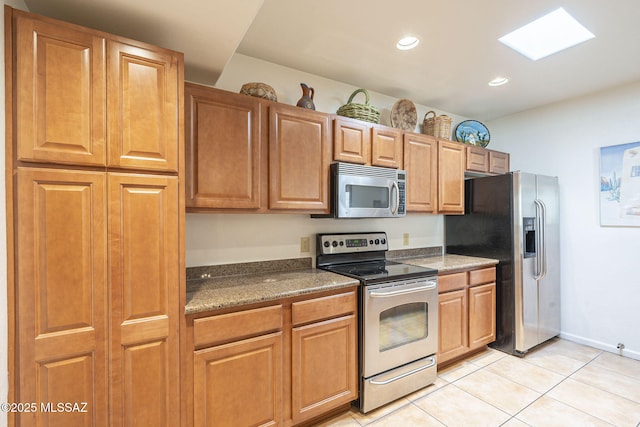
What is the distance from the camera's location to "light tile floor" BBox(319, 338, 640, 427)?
190 cm

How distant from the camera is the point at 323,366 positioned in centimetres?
182

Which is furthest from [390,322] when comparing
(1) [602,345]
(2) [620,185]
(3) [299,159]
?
(2) [620,185]

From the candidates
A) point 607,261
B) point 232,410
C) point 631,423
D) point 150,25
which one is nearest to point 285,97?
point 150,25

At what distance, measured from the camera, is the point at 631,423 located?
1857mm

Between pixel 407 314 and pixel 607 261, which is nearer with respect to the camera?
pixel 407 314

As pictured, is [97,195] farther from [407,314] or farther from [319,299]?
[407,314]

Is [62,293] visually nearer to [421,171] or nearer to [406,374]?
[406,374]

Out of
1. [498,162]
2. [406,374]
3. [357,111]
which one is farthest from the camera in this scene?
[498,162]

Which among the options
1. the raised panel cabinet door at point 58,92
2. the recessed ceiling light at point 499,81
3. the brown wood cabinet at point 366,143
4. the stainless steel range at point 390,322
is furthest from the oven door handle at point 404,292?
the recessed ceiling light at point 499,81

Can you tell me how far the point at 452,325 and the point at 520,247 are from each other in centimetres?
102

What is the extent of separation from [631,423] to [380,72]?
307 cm

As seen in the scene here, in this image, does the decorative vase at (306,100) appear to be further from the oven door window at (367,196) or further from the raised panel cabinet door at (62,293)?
the raised panel cabinet door at (62,293)

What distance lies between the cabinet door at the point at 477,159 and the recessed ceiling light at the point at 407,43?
1464mm

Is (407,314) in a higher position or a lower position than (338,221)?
lower
